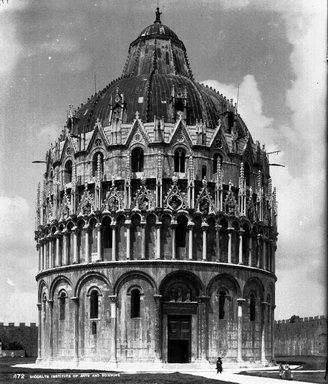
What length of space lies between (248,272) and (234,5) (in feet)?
81.4

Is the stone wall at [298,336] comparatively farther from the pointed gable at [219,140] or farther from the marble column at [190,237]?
the marble column at [190,237]

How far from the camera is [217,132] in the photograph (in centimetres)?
6906

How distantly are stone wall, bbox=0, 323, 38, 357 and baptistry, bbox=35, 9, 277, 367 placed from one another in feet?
145

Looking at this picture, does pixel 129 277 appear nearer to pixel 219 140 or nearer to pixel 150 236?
pixel 150 236

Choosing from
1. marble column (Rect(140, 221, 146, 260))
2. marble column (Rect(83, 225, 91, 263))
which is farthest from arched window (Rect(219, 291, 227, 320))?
marble column (Rect(83, 225, 91, 263))

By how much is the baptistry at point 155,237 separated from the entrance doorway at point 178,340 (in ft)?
0.27

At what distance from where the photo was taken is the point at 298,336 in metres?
120

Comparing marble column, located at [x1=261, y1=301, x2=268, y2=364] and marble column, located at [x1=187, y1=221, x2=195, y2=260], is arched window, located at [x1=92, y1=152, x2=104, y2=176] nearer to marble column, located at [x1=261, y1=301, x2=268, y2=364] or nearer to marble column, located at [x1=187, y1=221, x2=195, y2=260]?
marble column, located at [x1=187, y1=221, x2=195, y2=260]

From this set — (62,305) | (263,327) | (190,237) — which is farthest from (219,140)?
(62,305)

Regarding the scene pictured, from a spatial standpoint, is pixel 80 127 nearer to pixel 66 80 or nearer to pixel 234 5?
pixel 66 80

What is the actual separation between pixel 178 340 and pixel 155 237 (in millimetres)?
8555

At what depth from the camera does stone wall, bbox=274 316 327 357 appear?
113m

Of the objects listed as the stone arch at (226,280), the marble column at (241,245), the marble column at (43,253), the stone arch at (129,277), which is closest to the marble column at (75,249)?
the stone arch at (129,277)

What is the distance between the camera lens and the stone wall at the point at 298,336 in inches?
4432
